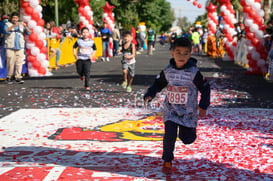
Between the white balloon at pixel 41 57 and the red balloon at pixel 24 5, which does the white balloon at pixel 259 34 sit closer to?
the white balloon at pixel 41 57

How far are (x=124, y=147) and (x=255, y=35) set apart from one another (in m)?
12.8

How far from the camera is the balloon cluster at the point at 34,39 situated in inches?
664

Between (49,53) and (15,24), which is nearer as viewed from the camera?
(15,24)

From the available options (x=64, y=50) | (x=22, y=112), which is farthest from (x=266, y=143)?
(x=64, y=50)

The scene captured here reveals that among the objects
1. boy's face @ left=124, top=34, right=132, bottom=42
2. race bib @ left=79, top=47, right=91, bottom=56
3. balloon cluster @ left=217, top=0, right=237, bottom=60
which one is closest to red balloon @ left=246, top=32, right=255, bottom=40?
boy's face @ left=124, top=34, right=132, bottom=42

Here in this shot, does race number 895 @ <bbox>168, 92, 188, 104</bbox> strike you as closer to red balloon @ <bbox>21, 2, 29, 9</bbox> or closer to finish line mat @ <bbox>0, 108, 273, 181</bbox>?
finish line mat @ <bbox>0, 108, 273, 181</bbox>

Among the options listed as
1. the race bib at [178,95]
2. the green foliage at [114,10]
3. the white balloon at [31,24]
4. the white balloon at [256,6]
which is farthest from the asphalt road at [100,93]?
the green foliage at [114,10]

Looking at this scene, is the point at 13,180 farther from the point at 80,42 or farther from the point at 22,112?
the point at 80,42

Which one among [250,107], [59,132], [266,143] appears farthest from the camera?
[250,107]

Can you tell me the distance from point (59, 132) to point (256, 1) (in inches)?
508

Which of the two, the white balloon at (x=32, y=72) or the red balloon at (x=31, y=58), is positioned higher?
the red balloon at (x=31, y=58)

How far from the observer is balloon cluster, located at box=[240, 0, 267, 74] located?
17.2 metres

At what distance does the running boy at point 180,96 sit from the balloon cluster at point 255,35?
42.2ft

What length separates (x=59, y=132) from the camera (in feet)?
22.9
